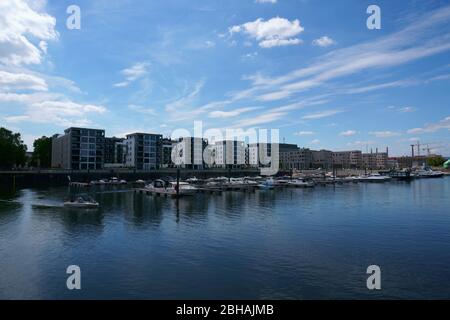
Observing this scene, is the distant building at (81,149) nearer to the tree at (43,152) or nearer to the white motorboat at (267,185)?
the tree at (43,152)

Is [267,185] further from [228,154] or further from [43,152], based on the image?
[43,152]

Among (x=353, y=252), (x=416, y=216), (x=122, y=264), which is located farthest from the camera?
(x=416, y=216)

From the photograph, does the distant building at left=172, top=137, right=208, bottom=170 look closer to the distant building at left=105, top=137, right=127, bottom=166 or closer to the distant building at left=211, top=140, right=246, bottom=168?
the distant building at left=211, top=140, right=246, bottom=168

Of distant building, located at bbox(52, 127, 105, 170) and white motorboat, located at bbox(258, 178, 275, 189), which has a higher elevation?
distant building, located at bbox(52, 127, 105, 170)

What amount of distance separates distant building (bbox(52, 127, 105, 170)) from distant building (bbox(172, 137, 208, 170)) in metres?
39.5

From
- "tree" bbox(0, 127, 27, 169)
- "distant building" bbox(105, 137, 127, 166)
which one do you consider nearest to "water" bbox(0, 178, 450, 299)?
"tree" bbox(0, 127, 27, 169)

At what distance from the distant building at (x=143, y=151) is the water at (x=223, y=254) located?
335ft

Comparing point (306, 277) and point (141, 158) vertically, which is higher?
point (141, 158)

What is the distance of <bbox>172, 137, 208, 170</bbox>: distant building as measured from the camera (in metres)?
167

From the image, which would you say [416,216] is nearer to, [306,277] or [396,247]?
[396,247]

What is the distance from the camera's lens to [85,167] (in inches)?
Answer: 5315
